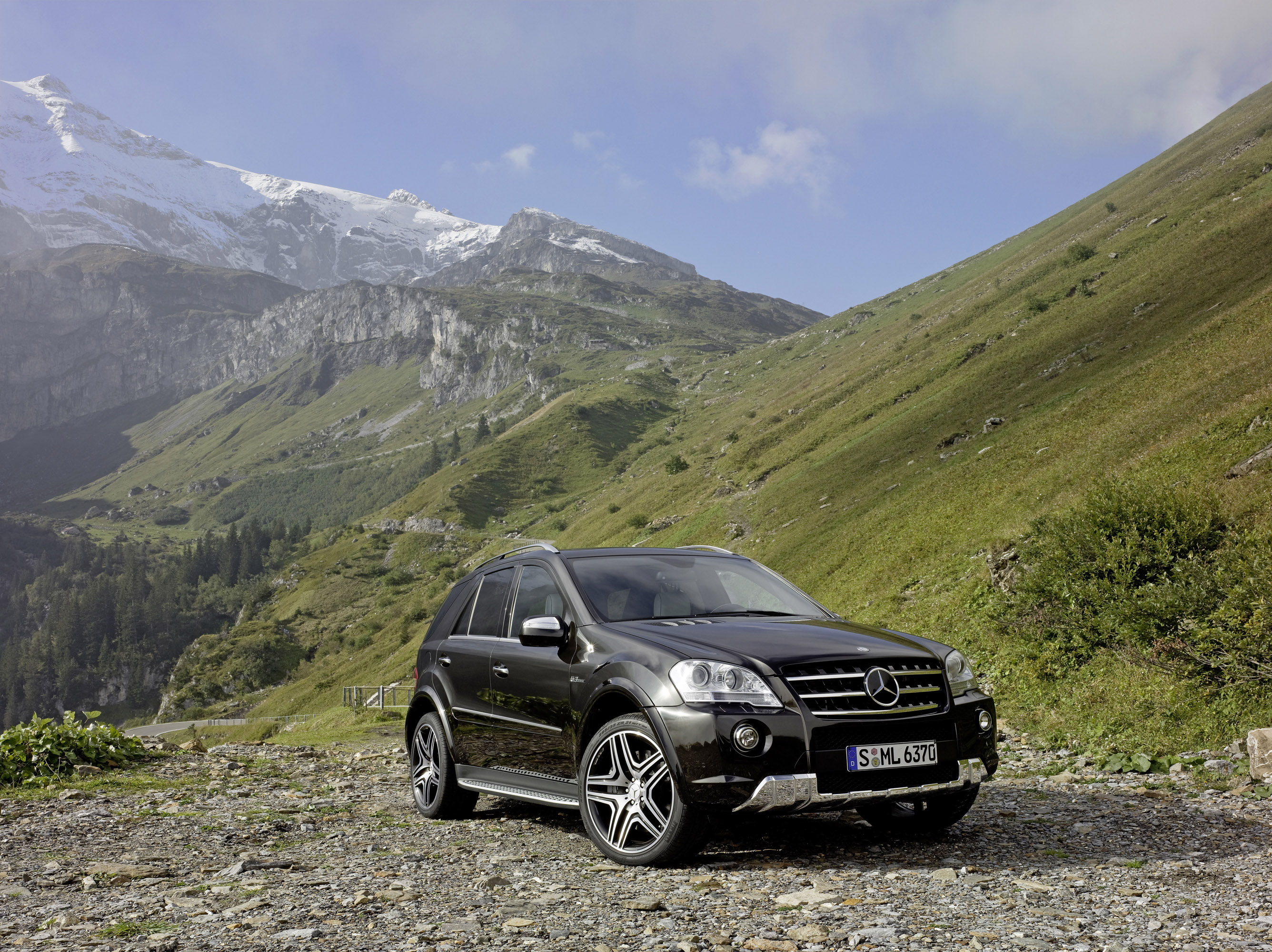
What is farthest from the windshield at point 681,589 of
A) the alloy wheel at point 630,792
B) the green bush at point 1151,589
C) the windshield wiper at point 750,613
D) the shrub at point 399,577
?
the shrub at point 399,577

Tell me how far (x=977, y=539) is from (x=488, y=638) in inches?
561

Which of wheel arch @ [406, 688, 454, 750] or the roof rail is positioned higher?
the roof rail

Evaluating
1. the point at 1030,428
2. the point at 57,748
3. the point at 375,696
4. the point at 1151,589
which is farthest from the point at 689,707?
the point at 375,696

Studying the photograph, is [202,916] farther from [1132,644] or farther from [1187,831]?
[1132,644]

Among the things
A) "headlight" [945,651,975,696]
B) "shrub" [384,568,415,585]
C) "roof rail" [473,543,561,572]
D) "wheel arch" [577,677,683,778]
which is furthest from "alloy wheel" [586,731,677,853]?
"shrub" [384,568,415,585]

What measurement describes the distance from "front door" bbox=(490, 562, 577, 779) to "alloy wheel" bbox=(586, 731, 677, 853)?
1.11 ft

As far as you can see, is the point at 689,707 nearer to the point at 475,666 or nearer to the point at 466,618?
the point at 475,666

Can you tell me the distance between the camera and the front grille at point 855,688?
17.5 ft

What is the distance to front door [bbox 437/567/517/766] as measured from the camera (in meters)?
7.43

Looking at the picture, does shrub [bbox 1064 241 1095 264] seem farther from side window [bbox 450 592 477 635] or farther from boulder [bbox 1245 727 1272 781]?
side window [bbox 450 592 477 635]

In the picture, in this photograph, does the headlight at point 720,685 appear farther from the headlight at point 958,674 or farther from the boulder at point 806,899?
the headlight at point 958,674

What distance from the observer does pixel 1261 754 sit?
7090mm

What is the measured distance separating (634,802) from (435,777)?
309cm

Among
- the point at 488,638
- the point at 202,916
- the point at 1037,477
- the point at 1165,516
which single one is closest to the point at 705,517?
the point at 1037,477
